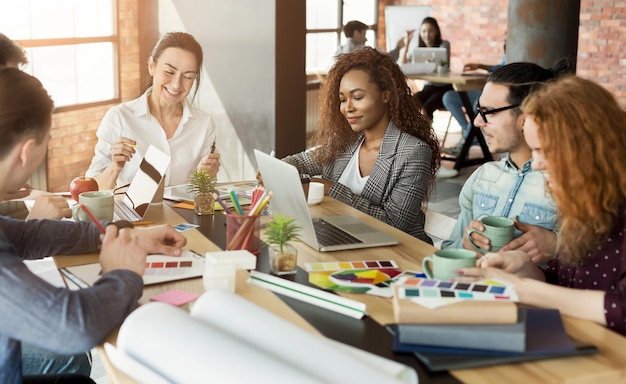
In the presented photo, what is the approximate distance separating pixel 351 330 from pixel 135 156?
2035mm

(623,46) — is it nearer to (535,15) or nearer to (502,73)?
(535,15)

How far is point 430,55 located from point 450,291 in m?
7.32

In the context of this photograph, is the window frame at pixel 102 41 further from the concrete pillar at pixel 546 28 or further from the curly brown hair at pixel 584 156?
the curly brown hair at pixel 584 156

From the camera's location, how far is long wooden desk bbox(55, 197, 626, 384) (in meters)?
1.49

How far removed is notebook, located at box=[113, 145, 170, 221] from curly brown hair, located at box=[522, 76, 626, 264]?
1.26 metres

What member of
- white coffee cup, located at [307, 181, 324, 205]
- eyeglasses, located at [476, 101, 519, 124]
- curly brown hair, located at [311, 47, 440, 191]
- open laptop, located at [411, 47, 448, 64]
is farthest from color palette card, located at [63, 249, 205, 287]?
open laptop, located at [411, 47, 448, 64]

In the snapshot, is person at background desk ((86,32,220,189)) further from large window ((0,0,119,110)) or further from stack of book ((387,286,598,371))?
large window ((0,0,119,110))

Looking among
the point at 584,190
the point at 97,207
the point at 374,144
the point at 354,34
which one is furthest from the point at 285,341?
the point at 354,34

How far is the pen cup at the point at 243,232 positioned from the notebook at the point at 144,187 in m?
0.47

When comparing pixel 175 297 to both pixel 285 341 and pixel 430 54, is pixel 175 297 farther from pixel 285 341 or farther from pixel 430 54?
pixel 430 54

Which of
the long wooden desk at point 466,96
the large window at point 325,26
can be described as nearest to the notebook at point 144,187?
the long wooden desk at point 466,96

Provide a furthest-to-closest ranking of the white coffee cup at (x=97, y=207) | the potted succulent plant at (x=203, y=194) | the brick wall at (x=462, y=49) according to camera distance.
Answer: the brick wall at (x=462, y=49)
the potted succulent plant at (x=203, y=194)
the white coffee cup at (x=97, y=207)

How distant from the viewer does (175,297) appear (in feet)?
6.10

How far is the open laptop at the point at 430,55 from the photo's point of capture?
341 inches
